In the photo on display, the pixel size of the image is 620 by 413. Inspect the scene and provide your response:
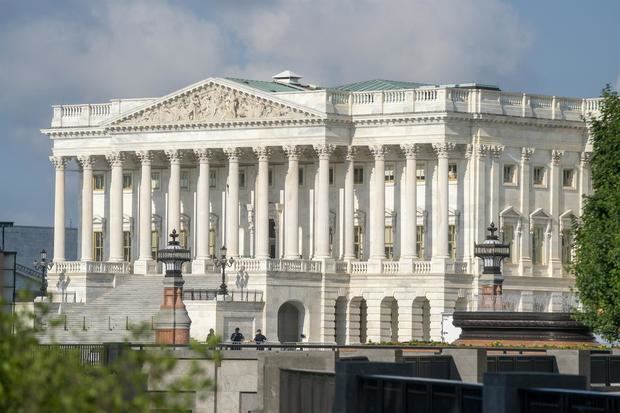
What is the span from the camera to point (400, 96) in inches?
5551

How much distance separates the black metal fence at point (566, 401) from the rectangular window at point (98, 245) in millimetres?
122296

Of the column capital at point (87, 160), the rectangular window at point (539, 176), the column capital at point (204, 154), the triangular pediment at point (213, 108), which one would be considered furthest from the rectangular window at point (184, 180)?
the rectangular window at point (539, 176)

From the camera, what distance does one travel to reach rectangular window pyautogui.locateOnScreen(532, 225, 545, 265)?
474 ft

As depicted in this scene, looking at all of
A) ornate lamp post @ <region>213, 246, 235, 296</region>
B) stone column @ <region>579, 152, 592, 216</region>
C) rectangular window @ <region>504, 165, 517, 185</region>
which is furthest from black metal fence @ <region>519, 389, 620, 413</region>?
stone column @ <region>579, 152, 592, 216</region>

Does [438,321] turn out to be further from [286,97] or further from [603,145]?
[603,145]

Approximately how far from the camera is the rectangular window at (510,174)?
14325 cm

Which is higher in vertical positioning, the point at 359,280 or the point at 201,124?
the point at 201,124

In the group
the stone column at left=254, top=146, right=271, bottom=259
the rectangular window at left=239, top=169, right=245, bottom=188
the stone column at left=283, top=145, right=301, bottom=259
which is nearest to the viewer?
the stone column at left=254, top=146, right=271, bottom=259

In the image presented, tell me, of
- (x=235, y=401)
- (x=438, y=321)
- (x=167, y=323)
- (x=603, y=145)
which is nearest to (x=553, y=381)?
(x=235, y=401)

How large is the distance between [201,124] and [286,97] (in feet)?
21.5

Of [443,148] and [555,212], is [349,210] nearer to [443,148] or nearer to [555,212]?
[443,148]

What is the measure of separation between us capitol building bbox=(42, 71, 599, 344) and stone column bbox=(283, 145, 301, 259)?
0.14 m

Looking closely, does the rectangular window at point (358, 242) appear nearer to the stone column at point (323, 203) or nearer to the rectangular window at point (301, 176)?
the stone column at point (323, 203)

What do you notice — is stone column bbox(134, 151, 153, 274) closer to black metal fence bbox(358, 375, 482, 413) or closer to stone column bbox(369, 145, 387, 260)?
stone column bbox(369, 145, 387, 260)
